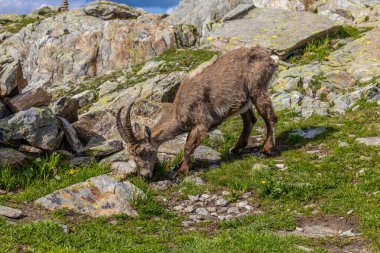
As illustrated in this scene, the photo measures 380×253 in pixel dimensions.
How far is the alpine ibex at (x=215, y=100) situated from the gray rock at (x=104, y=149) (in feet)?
2.77

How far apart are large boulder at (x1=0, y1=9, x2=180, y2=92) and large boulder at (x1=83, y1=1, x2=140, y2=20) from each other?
15.2 metres

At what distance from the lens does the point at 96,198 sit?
11.7m

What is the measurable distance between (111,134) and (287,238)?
9.88 meters

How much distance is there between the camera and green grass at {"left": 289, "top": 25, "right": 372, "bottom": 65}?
85.8ft

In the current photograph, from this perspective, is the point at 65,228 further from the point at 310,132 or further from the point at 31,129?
the point at 310,132

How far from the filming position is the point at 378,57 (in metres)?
24.2

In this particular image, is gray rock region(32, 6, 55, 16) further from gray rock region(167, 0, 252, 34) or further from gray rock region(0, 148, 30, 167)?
gray rock region(0, 148, 30, 167)

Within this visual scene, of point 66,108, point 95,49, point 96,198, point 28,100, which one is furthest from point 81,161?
point 95,49

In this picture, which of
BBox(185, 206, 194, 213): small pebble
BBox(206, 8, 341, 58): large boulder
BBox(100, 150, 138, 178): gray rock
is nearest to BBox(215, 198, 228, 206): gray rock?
BBox(185, 206, 194, 213): small pebble

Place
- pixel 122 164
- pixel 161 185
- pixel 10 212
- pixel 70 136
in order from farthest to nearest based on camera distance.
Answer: pixel 70 136 → pixel 122 164 → pixel 161 185 → pixel 10 212

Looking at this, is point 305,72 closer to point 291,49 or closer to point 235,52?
point 291,49

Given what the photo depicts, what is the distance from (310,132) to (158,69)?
13.2 metres

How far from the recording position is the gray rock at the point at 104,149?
14.8m

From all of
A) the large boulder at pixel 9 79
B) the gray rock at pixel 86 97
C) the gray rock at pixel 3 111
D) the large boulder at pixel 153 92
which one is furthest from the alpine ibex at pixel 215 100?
the gray rock at pixel 86 97
